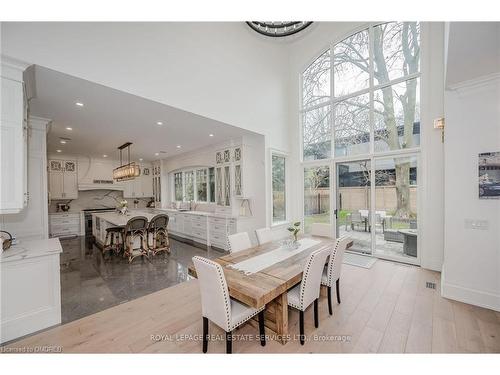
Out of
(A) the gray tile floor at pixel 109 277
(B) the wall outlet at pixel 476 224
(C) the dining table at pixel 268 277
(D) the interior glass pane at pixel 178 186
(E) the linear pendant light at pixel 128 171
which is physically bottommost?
(A) the gray tile floor at pixel 109 277

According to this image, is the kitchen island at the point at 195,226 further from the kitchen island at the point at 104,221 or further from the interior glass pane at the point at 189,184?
the interior glass pane at the point at 189,184

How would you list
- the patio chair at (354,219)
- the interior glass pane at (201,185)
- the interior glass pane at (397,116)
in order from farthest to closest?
the interior glass pane at (201,185) → the patio chair at (354,219) → the interior glass pane at (397,116)

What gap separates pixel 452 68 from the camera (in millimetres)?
2312

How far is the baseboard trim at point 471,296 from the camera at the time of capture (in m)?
2.47

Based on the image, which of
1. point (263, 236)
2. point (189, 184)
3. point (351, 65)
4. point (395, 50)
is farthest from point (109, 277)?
point (395, 50)

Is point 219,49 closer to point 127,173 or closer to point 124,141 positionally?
point 124,141

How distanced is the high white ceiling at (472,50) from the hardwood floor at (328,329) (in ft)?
9.04

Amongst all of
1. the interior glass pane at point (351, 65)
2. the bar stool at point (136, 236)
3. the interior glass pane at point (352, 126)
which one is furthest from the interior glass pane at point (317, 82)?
the bar stool at point (136, 236)

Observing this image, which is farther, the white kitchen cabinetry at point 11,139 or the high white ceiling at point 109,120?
the high white ceiling at point 109,120

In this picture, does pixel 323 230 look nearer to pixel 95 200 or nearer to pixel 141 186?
pixel 141 186

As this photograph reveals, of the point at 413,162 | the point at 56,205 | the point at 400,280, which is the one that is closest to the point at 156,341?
the point at 400,280

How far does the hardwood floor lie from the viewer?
1930 millimetres

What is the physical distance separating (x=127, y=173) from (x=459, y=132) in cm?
650

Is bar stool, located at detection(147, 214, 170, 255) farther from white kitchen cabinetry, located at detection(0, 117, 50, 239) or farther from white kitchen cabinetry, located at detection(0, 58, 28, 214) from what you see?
white kitchen cabinetry, located at detection(0, 58, 28, 214)
